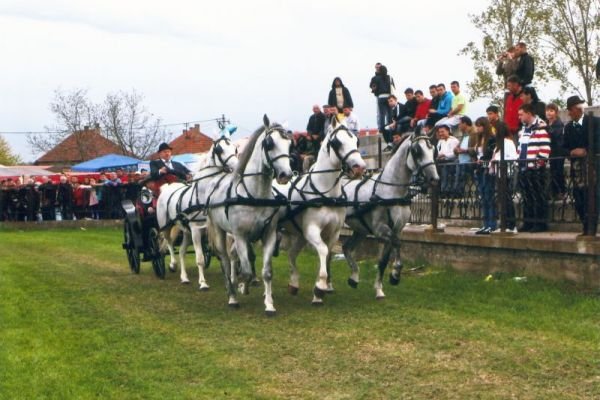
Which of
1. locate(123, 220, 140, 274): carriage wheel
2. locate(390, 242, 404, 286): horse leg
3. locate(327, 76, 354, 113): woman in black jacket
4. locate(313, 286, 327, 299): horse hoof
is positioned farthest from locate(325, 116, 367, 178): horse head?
locate(327, 76, 354, 113): woman in black jacket

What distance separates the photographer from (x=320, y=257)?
41.9 ft

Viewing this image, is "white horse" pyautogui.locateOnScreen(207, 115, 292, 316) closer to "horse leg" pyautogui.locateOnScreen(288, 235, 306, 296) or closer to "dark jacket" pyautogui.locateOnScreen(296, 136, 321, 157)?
"horse leg" pyautogui.locateOnScreen(288, 235, 306, 296)

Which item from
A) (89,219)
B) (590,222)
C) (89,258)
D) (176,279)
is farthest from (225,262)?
(89,219)

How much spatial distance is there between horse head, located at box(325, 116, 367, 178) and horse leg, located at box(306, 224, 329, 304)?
89 centimetres

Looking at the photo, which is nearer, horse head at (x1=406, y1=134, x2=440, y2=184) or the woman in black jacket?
horse head at (x1=406, y1=134, x2=440, y2=184)

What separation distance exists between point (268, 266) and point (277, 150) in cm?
146

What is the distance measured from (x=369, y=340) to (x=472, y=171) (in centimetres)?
650

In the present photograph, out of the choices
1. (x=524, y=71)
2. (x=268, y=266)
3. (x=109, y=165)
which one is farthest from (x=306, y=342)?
(x=109, y=165)

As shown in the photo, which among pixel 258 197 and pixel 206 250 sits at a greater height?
pixel 258 197

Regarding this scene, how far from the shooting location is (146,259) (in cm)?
1770

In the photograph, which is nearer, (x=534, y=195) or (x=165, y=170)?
(x=534, y=195)

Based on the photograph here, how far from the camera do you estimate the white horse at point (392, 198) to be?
1362cm

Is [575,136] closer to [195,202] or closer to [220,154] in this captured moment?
[220,154]

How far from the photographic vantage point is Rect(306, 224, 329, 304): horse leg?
12812mm
